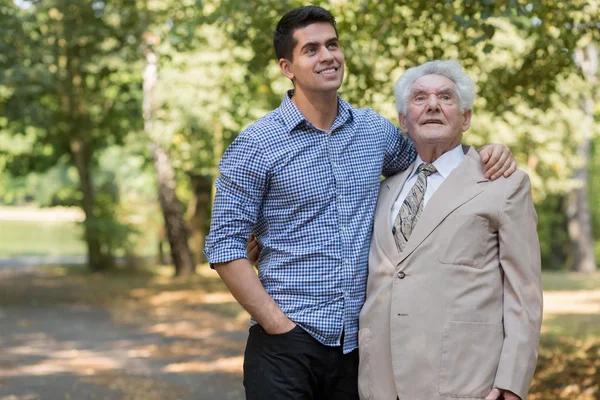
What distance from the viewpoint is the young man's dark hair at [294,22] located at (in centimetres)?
361

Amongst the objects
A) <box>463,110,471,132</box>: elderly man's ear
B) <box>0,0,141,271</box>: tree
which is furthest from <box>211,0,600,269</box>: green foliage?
<box>0,0,141,271</box>: tree

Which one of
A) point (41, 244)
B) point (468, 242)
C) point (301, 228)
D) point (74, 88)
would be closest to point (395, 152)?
point (301, 228)

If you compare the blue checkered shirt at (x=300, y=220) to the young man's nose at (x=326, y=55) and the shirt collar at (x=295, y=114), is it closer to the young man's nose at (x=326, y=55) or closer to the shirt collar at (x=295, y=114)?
the shirt collar at (x=295, y=114)

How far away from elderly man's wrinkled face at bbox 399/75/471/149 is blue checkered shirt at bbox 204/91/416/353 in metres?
0.32

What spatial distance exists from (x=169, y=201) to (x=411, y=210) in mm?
18127

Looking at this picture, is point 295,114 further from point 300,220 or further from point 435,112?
point 435,112

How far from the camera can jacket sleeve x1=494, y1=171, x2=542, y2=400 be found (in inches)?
127

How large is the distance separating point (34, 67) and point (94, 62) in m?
4.46

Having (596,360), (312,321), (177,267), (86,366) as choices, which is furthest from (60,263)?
(312,321)

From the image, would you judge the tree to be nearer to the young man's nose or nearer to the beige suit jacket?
the young man's nose

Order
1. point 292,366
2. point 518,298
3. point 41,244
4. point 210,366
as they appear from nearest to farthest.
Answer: point 518,298, point 292,366, point 210,366, point 41,244

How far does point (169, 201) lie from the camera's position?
839 inches

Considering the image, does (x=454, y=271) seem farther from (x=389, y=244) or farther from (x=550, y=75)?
(x=550, y=75)

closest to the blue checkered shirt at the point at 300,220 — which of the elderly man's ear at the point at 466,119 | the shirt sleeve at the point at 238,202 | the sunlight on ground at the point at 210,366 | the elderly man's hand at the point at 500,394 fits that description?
the shirt sleeve at the point at 238,202
